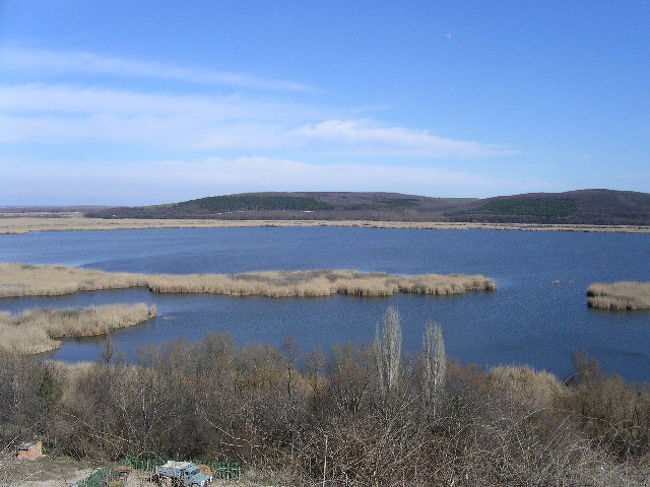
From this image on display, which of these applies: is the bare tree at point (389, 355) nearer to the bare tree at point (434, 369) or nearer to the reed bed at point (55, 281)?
the bare tree at point (434, 369)

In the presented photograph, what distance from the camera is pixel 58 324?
773 inches

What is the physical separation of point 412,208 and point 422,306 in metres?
90.2

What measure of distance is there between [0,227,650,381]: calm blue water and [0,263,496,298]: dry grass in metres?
0.91

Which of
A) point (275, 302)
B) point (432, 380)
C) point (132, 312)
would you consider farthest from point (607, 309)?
point (132, 312)

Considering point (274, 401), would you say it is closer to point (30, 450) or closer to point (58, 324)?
point (30, 450)

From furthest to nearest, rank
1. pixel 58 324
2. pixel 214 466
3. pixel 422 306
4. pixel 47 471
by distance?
pixel 422 306, pixel 58 324, pixel 214 466, pixel 47 471

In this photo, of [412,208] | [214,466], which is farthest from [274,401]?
[412,208]

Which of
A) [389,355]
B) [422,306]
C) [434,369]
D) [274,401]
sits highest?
[389,355]

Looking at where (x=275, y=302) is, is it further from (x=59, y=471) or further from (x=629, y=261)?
(x=629, y=261)

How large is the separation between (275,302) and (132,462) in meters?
16.9

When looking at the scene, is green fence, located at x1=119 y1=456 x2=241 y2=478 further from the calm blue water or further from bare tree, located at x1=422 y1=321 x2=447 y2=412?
the calm blue water

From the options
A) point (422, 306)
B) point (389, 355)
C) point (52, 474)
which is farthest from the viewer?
point (422, 306)

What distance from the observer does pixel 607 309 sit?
23.6 metres

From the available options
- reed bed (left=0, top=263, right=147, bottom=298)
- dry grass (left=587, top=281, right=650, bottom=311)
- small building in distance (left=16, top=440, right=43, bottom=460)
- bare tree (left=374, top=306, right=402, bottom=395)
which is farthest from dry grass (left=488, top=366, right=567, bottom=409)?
reed bed (left=0, top=263, right=147, bottom=298)
